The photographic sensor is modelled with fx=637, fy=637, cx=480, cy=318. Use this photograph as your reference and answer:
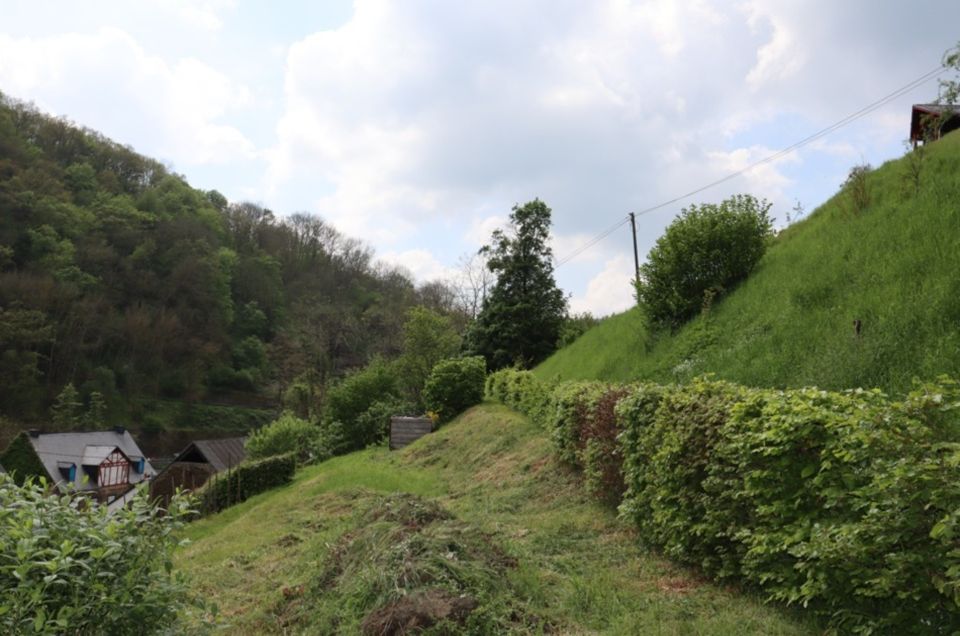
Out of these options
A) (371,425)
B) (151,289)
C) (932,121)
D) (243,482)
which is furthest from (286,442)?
(151,289)

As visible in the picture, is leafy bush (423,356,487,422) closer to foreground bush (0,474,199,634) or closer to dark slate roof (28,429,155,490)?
foreground bush (0,474,199,634)

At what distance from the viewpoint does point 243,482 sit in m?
22.0

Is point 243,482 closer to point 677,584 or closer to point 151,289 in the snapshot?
point 677,584

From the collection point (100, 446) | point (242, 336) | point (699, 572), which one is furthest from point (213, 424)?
point (699, 572)

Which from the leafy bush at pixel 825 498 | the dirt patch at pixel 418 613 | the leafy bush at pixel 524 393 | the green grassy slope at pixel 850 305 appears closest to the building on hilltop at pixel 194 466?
the leafy bush at pixel 524 393

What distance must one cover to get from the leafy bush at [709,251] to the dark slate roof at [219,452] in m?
27.0

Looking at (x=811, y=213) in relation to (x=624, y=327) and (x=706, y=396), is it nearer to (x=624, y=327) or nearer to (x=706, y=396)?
(x=624, y=327)

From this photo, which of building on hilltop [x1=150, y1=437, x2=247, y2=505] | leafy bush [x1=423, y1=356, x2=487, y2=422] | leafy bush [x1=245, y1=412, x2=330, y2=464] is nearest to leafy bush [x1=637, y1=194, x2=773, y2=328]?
leafy bush [x1=423, y1=356, x2=487, y2=422]

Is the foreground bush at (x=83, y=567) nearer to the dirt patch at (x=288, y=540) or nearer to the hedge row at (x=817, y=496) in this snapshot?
the hedge row at (x=817, y=496)

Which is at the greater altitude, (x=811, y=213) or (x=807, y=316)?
(x=811, y=213)

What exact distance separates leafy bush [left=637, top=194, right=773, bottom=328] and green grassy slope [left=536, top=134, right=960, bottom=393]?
0.46 m

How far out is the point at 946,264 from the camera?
7.59 meters

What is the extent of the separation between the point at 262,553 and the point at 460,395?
14.8 metres

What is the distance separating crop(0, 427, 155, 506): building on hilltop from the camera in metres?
34.8
